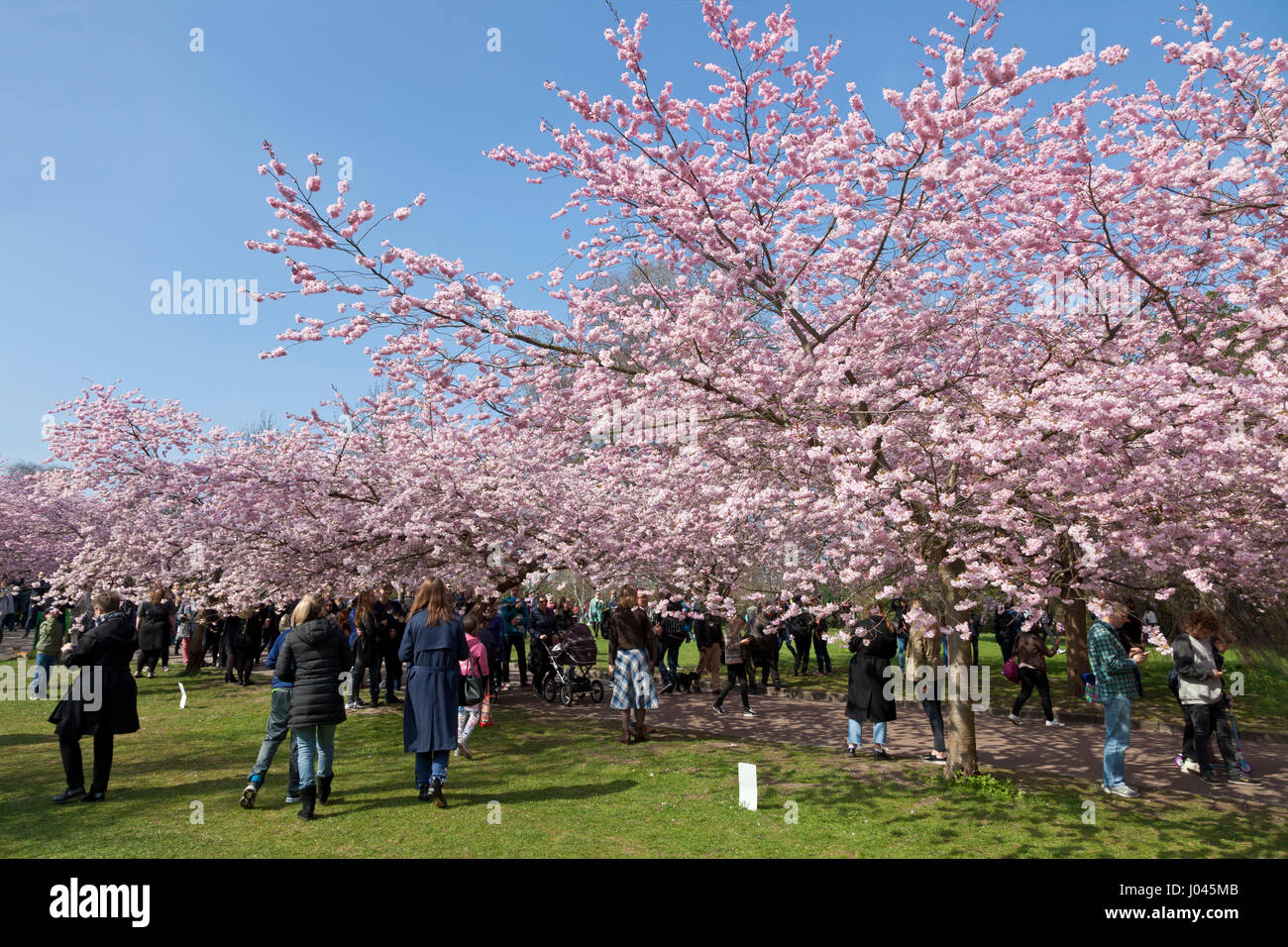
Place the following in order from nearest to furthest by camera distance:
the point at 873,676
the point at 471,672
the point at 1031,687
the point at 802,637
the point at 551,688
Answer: the point at 873,676
the point at 471,672
the point at 1031,687
the point at 551,688
the point at 802,637

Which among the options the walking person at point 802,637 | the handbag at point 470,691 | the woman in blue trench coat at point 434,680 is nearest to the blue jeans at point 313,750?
the woman in blue trench coat at point 434,680

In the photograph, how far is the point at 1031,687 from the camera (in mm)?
11453

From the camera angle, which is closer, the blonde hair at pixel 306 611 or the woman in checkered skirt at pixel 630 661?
the blonde hair at pixel 306 611

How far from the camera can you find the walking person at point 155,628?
13.4 metres

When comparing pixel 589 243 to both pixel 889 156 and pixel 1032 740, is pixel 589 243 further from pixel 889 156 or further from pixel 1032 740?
pixel 1032 740

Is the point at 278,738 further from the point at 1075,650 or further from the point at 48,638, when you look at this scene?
the point at 1075,650

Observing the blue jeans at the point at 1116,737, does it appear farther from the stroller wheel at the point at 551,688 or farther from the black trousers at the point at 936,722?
the stroller wheel at the point at 551,688

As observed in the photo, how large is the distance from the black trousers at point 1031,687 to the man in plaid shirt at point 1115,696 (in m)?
3.51

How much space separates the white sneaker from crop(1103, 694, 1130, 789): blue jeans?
2cm

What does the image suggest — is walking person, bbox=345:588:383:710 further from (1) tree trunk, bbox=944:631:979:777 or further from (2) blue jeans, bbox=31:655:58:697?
(1) tree trunk, bbox=944:631:979:777

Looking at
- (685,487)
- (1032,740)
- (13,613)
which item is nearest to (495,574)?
(685,487)

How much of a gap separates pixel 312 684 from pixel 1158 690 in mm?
15547

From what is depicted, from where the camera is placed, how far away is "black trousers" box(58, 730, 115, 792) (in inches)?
282

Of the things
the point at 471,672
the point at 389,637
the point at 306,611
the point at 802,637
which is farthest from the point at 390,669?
the point at 802,637
